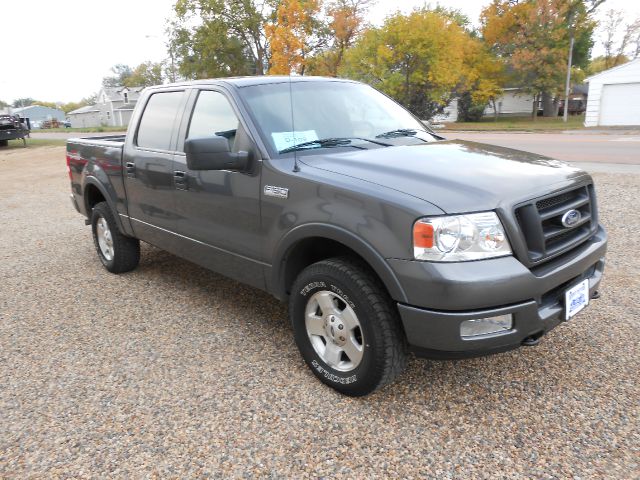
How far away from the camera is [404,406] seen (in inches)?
111

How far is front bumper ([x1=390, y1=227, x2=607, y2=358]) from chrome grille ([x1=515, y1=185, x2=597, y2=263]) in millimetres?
116

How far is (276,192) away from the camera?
3035 mm

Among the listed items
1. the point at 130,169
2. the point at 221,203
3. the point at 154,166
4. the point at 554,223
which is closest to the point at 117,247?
the point at 130,169

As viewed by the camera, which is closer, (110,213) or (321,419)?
(321,419)

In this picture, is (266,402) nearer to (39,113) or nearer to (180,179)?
(180,179)

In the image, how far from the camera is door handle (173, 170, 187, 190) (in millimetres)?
3791

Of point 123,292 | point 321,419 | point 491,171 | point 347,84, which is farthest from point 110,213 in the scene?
point 491,171

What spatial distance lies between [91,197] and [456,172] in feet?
13.8

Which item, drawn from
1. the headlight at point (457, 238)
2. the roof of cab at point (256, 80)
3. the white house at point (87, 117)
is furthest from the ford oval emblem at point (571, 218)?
the white house at point (87, 117)

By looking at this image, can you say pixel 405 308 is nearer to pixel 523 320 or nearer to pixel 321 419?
pixel 523 320

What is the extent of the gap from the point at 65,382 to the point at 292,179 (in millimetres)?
1922

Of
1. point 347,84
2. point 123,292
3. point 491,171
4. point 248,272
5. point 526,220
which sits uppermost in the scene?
point 347,84

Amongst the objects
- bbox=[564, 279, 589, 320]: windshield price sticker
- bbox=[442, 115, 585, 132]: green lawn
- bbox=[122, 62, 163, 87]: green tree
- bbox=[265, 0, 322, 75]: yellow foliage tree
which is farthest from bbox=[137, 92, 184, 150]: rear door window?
bbox=[122, 62, 163, 87]: green tree

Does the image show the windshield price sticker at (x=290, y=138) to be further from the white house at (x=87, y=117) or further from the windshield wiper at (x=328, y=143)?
the white house at (x=87, y=117)
